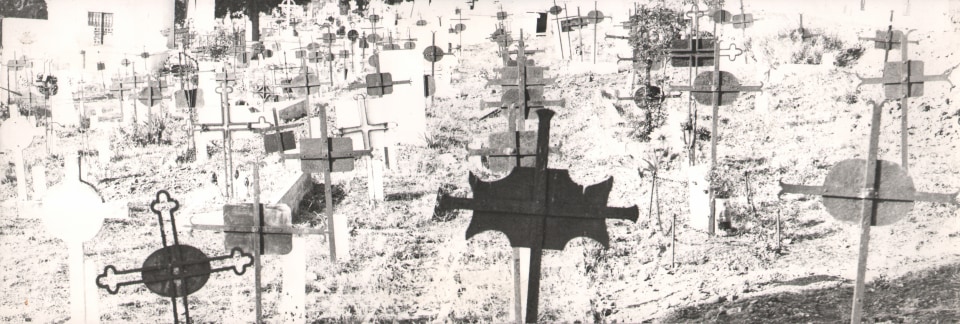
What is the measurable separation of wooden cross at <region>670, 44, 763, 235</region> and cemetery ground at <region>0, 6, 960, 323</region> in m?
0.25

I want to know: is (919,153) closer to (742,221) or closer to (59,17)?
(742,221)

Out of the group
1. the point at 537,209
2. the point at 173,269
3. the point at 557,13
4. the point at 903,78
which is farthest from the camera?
the point at 557,13

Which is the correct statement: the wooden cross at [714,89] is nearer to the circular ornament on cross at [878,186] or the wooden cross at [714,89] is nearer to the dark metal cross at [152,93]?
the circular ornament on cross at [878,186]

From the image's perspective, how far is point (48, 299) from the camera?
6.47 metres

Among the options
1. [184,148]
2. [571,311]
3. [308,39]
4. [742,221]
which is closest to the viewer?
[571,311]

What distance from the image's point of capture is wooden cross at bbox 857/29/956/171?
254 inches

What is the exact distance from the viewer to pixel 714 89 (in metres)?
6.59

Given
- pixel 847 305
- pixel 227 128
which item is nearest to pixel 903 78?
pixel 847 305

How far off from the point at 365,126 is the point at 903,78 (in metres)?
4.31

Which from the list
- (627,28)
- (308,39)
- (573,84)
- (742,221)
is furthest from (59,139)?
(742,221)

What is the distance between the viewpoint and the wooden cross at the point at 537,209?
4.22 meters

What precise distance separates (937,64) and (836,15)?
0.85m

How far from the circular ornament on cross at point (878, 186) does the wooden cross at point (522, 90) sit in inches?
99.4

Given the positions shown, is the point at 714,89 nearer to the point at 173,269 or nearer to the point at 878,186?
the point at 878,186
